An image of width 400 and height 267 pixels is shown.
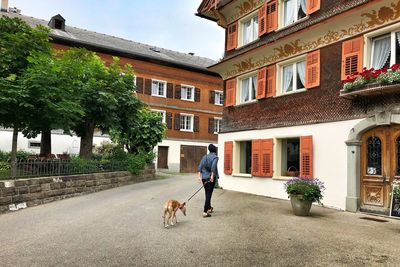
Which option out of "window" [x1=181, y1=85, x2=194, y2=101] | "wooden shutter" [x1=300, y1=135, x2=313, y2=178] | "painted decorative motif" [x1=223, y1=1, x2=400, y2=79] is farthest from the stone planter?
"window" [x1=181, y1=85, x2=194, y2=101]

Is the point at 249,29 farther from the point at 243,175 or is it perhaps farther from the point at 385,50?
the point at 385,50

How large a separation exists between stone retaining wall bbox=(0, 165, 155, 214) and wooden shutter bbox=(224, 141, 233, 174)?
551 cm

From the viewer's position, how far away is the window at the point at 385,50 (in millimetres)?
11852

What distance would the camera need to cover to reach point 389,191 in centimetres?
1162

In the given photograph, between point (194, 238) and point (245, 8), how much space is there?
14014 mm

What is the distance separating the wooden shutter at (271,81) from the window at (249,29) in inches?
101

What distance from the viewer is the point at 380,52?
12430mm

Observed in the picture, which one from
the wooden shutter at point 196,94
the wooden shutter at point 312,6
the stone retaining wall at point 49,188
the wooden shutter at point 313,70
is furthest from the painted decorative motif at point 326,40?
the wooden shutter at point 196,94

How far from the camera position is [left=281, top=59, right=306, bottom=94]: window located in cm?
1554

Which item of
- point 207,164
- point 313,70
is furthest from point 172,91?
point 207,164

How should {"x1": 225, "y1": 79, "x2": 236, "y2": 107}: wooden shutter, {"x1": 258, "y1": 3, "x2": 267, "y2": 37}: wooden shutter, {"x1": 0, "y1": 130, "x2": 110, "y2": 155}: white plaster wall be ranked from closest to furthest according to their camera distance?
1. {"x1": 258, "y1": 3, "x2": 267, "y2": 37}: wooden shutter
2. {"x1": 225, "y1": 79, "x2": 236, "y2": 107}: wooden shutter
3. {"x1": 0, "y1": 130, "x2": 110, "y2": 155}: white plaster wall

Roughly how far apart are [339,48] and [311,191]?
533 centimetres

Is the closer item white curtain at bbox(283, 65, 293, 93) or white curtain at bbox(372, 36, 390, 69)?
white curtain at bbox(372, 36, 390, 69)

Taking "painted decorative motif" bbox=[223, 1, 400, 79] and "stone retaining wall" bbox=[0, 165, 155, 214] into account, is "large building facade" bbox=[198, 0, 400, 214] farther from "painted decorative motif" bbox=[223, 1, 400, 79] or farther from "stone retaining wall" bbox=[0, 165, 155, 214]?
"stone retaining wall" bbox=[0, 165, 155, 214]
